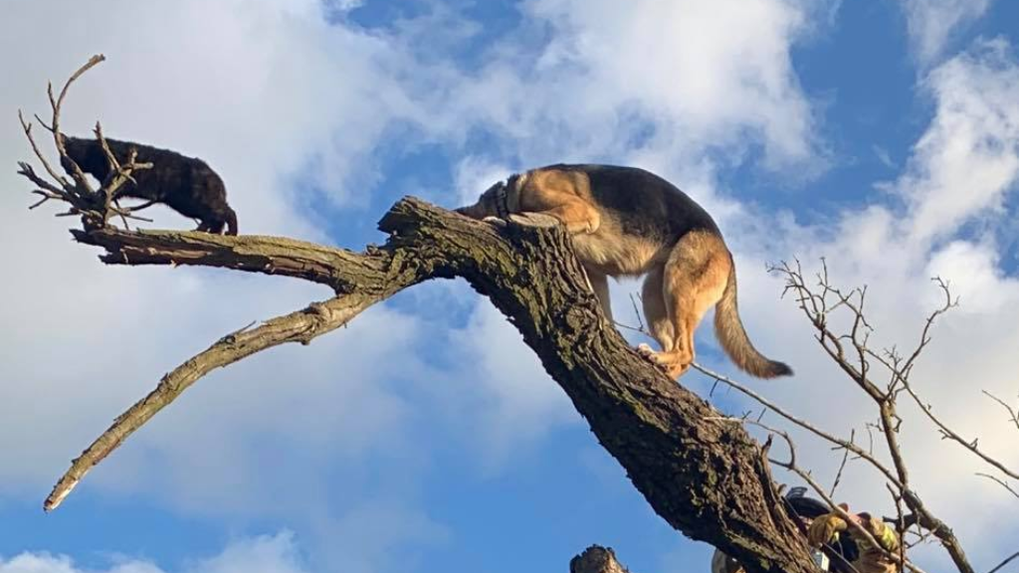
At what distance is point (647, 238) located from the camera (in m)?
7.52

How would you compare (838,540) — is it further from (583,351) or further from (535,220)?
(535,220)

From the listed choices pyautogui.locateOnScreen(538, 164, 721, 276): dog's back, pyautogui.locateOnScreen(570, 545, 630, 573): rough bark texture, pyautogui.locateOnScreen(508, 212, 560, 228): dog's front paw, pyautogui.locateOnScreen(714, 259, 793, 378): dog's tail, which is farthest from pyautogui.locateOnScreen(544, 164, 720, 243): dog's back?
pyautogui.locateOnScreen(570, 545, 630, 573): rough bark texture

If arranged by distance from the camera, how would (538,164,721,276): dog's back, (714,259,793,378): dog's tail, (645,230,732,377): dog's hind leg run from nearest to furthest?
1. (645,230,732,377): dog's hind leg
2. (538,164,721,276): dog's back
3. (714,259,793,378): dog's tail

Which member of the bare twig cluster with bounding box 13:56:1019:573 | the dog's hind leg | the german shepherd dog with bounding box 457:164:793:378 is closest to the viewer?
the bare twig cluster with bounding box 13:56:1019:573

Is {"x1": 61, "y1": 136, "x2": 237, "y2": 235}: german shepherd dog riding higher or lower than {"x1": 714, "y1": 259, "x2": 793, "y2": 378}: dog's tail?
higher

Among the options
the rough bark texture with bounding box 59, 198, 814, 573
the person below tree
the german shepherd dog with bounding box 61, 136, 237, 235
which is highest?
the german shepherd dog with bounding box 61, 136, 237, 235

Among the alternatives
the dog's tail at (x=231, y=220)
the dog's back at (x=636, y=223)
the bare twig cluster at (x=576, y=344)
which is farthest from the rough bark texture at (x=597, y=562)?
the dog's tail at (x=231, y=220)

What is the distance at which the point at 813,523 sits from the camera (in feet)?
17.7

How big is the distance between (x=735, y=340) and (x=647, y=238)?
1.01 meters

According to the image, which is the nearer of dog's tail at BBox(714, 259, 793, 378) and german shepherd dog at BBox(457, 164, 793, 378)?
german shepherd dog at BBox(457, 164, 793, 378)

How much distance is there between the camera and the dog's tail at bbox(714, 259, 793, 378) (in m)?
7.71

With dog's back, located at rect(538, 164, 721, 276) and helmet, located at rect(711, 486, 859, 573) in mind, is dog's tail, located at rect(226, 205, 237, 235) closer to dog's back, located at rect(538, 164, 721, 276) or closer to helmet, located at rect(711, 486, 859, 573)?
dog's back, located at rect(538, 164, 721, 276)

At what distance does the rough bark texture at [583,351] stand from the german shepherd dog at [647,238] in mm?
1649

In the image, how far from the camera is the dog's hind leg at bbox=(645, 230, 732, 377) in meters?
7.23
